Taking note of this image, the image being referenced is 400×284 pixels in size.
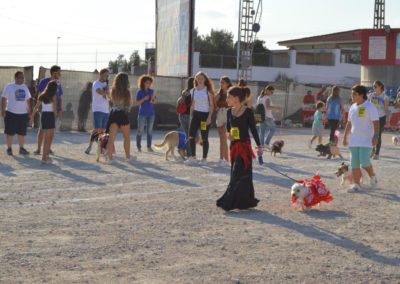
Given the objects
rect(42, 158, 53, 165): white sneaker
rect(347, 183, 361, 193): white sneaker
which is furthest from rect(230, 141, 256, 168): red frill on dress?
rect(42, 158, 53, 165): white sneaker

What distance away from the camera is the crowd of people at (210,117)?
916 cm

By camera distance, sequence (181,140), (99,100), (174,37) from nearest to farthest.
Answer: (181,140) → (99,100) → (174,37)

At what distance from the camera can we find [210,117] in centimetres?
1384

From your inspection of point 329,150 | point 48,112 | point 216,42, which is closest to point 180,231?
point 48,112

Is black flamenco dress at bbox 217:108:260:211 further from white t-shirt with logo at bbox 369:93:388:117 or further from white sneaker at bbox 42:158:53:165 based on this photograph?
white t-shirt with logo at bbox 369:93:388:117

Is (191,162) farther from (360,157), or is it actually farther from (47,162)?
(360,157)

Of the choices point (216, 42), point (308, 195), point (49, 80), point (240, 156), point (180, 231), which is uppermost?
point (216, 42)

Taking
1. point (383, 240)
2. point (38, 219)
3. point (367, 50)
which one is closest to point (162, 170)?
point (38, 219)

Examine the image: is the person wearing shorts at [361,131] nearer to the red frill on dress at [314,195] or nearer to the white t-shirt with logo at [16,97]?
the red frill on dress at [314,195]

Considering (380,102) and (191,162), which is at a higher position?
(380,102)

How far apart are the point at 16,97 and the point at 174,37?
724 inches

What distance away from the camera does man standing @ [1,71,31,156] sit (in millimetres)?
15031

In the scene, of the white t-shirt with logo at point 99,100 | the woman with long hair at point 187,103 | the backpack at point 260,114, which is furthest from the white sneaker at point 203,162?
the backpack at point 260,114

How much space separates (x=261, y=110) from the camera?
1684cm
